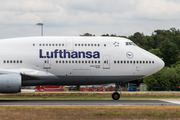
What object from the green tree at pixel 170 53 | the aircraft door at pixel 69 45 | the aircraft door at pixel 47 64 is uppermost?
the green tree at pixel 170 53

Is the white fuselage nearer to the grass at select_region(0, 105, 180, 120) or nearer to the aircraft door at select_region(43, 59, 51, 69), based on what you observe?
the aircraft door at select_region(43, 59, 51, 69)

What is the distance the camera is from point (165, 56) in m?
128

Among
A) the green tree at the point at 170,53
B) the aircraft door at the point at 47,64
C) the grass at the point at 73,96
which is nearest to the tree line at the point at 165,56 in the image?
the green tree at the point at 170,53

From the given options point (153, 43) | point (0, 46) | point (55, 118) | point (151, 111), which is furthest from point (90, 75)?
point (153, 43)

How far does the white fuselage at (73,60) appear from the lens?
3422 cm

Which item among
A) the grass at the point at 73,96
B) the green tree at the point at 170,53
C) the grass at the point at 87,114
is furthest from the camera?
the green tree at the point at 170,53

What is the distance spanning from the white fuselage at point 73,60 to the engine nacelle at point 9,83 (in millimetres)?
1439

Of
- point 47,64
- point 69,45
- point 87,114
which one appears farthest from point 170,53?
point 87,114

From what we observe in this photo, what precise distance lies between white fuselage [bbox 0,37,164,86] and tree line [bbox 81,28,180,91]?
37729 mm

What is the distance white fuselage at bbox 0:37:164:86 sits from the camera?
34219mm

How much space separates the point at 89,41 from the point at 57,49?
10.3ft

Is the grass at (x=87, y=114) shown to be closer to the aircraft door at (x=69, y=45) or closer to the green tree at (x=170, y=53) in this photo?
the aircraft door at (x=69, y=45)

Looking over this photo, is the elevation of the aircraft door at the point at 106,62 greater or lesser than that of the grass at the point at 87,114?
greater

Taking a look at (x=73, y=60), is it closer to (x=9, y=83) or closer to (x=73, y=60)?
(x=73, y=60)
